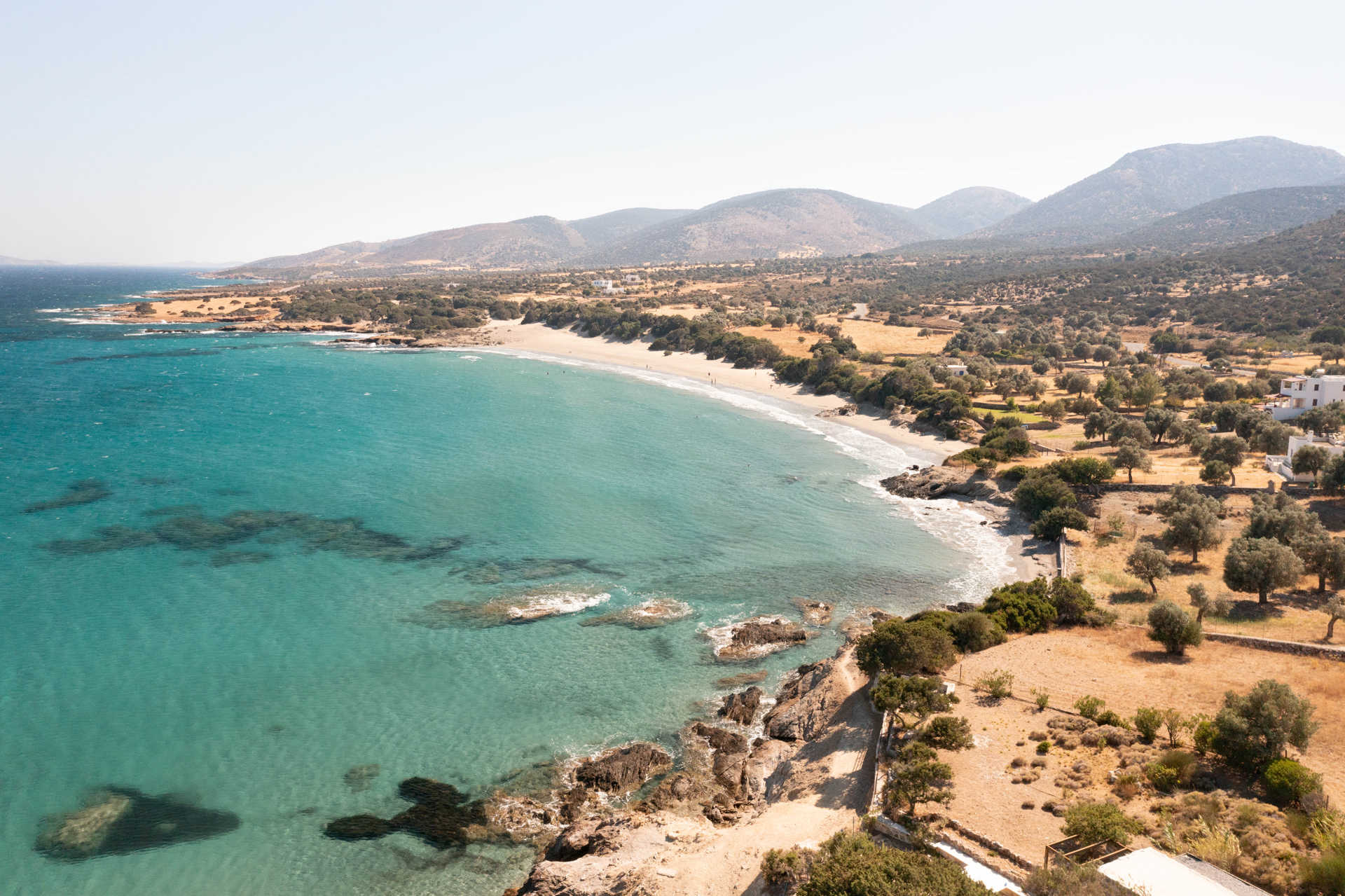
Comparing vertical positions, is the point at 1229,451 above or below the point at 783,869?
above

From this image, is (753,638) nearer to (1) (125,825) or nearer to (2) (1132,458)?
(1) (125,825)

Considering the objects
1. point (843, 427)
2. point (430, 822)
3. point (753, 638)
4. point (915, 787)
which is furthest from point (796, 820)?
point (843, 427)

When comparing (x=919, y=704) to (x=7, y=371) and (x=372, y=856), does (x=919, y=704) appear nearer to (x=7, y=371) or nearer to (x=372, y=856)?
(x=372, y=856)

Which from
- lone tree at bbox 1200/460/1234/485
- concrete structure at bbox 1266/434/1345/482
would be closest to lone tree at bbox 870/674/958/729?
lone tree at bbox 1200/460/1234/485

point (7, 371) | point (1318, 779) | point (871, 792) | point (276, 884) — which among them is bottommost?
point (276, 884)

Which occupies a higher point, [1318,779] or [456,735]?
[1318,779]

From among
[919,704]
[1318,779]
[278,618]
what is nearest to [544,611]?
[278,618]

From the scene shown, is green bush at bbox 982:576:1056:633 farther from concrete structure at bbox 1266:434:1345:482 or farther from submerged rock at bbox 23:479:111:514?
submerged rock at bbox 23:479:111:514
